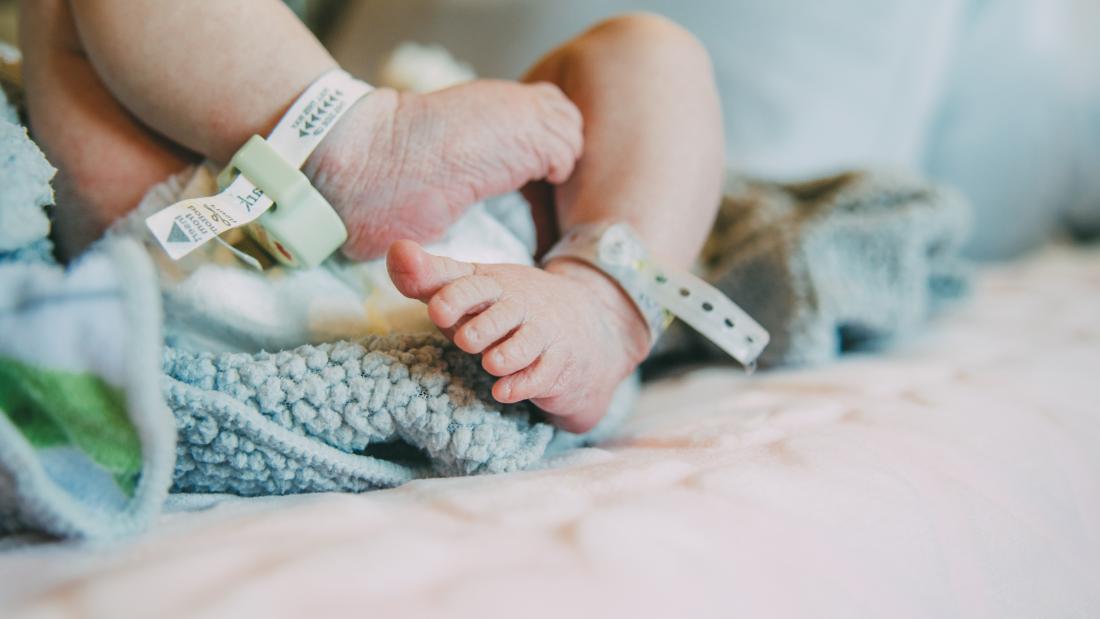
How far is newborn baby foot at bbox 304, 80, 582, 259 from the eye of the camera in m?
0.55

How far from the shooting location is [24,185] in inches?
17.5

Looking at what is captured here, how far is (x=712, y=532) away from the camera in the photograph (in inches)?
15.0

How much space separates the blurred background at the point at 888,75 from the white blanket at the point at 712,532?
1.62ft

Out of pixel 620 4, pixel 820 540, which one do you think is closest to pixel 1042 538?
pixel 820 540

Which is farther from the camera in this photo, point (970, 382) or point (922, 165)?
point (922, 165)

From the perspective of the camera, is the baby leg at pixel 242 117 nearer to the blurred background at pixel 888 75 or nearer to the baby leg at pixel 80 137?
the baby leg at pixel 80 137

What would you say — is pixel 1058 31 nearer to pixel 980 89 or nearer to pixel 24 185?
pixel 980 89

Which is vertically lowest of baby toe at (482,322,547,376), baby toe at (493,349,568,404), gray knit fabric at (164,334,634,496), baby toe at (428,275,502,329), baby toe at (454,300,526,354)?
gray knit fabric at (164,334,634,496)

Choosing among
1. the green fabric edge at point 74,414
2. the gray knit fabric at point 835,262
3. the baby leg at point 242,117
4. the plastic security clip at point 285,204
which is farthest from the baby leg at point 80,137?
the gray knit fabric at point 835,262

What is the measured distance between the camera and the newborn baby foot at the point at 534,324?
453 mm

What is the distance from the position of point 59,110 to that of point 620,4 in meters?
0.72

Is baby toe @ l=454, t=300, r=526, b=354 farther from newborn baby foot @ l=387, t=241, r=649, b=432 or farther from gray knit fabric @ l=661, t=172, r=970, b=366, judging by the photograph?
gray knit fabric @ l=661, t=172, r=970, b=366

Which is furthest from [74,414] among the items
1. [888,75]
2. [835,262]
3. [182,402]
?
[888,75]

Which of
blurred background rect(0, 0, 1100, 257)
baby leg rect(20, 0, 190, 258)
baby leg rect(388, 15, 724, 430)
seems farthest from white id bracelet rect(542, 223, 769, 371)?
blurred background rect(0, 0, 1100, 257)
